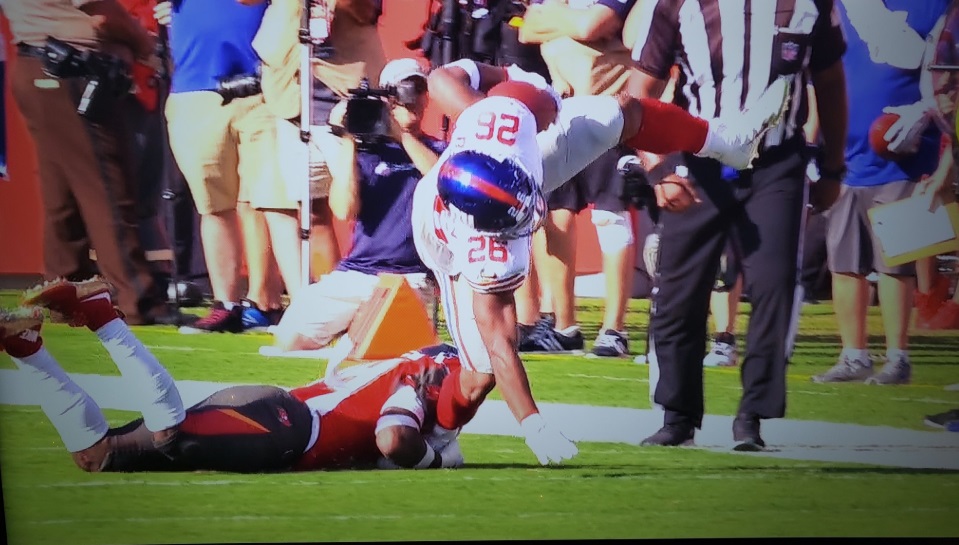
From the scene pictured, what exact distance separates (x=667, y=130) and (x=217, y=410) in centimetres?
143

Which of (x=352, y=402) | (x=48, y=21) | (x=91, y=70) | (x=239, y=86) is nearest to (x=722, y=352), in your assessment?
(x=352, y=402)

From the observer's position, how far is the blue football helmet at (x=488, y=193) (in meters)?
2.33

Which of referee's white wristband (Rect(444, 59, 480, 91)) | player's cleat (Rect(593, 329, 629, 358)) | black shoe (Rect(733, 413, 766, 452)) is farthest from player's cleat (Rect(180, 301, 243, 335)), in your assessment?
black shoe (Rect(733, 413, 766, 452))

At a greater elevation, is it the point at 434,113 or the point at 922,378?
the point at 434,113

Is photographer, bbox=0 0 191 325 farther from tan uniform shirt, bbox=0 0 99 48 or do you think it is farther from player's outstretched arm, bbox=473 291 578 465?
player's outstretched arm, bbox=473 291 578 465

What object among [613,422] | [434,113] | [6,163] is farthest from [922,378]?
[6,163]

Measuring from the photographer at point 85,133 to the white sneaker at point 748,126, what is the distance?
1529 mm

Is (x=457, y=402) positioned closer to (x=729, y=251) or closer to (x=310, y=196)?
(x=310, y=196)

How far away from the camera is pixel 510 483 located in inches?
99.8

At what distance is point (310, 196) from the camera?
247 centimetres

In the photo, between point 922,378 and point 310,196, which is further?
point 922,378

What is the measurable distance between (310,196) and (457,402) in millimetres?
687

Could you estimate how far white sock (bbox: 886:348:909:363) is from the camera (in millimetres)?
2652

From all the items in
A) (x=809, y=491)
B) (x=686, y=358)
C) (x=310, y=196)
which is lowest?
(x=809, y=491)
